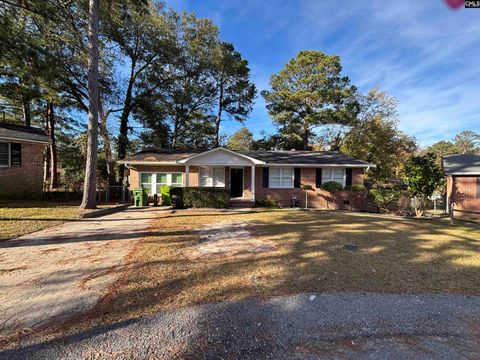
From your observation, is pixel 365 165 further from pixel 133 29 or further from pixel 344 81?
pixel 133 29

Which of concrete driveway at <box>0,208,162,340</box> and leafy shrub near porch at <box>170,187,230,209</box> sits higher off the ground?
leafy shrub near porch at <box>170,187,230,209</box>

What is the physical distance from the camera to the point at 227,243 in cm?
609

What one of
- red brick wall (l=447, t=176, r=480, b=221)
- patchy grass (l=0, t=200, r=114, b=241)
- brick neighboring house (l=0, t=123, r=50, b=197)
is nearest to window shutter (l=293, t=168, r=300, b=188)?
red brick wall (l=447, t=176, r=480, b=221)

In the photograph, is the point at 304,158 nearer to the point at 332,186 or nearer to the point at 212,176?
the point at 332,186

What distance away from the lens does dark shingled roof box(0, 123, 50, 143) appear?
41.3 ft

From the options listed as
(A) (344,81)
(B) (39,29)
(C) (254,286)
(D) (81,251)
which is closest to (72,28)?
(B) (39,29)

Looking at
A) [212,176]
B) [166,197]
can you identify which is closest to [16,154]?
[166,197]

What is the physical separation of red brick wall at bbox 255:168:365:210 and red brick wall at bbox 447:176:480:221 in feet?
17.9

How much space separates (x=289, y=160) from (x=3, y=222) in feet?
44.8

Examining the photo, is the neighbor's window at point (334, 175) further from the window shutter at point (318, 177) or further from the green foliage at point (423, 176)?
the green foliage at point (423, 176)

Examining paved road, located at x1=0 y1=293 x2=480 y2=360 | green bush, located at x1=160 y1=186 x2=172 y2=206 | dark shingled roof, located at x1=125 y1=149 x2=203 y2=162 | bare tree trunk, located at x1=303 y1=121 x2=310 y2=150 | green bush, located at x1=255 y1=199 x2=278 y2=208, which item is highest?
bare tree trunk, located at x1=303 y1=121 x2=310 y2=150

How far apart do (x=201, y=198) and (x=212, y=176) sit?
137 inches

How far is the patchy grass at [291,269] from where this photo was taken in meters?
3.35

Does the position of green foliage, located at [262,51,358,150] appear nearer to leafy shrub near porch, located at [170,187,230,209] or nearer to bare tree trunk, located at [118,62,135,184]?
bare tree trunk, located at [118,62,135,184]
